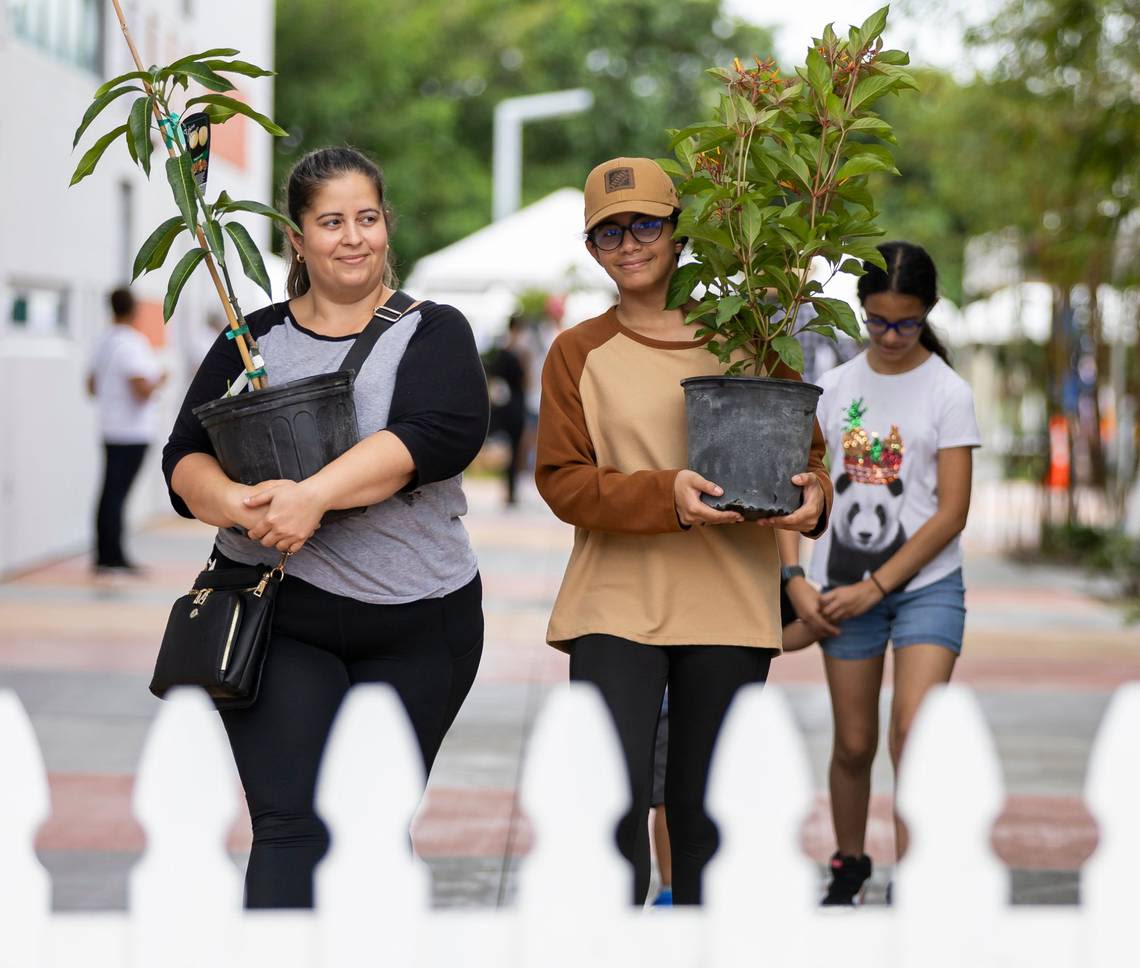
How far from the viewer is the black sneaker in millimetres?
5012

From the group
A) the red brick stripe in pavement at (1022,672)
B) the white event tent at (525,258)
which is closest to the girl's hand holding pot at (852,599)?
the red brick stripe in pavement at (1022,672)

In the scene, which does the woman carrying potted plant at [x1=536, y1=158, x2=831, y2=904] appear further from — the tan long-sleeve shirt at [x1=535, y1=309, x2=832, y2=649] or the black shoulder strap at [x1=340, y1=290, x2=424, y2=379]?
the black shoulder strap at [x1=340, y1=290, x2=424, y2=379]

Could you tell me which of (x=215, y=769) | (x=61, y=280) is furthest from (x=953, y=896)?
(x=61, y=280)

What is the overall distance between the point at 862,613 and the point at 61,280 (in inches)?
429

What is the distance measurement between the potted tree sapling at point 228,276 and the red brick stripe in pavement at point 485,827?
8.80 ft

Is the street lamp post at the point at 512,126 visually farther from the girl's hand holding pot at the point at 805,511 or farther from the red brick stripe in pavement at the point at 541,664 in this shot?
the girl's hand holding pot at the point at 805,511

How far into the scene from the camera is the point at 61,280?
14445mm

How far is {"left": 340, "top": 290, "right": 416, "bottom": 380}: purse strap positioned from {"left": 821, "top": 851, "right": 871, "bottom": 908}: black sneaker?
222 centimetres

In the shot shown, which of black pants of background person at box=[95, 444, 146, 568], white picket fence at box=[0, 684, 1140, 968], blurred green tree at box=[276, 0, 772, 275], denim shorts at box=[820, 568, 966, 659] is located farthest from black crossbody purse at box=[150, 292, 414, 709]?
blurred green tree at box=[276, 0, 772, 275]

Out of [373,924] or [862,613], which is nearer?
[373,924]

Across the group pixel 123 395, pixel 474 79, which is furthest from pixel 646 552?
pixel 474 79

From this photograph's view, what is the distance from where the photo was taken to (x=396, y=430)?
11.6ft

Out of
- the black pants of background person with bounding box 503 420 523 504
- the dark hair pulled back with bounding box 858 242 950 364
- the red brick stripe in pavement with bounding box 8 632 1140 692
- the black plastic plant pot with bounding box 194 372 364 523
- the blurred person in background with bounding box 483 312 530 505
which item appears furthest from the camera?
the blurred person in background with bounding box 483 312 530 505

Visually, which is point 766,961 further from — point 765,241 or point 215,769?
point 765,241
